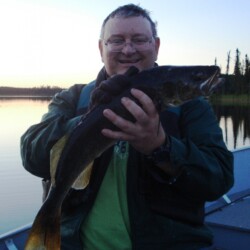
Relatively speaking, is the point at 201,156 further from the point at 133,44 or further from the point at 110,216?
the point at 133,44

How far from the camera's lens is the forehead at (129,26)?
137 inches

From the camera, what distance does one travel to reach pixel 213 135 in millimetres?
3180

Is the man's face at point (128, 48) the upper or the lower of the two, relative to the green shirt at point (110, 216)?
upper

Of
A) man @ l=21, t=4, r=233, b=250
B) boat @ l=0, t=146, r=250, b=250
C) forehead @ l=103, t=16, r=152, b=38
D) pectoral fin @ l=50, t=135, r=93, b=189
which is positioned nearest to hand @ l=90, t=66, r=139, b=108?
man @ l=21, t=4, r=233, b=250

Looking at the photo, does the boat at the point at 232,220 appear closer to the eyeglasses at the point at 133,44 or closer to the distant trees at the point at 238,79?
the eyeglasses at the point at 133,44

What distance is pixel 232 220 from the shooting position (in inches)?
239

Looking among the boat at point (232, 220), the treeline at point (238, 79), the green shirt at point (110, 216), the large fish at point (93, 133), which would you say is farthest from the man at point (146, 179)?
the treeline at point (238, 79)

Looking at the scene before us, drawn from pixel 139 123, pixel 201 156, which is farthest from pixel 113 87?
pixel 201 156

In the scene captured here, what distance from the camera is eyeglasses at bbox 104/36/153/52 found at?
3471mm

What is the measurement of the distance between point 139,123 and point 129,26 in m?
1.11

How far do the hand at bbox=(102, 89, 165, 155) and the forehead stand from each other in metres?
0.93

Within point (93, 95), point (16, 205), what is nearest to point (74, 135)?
point (93, 95)

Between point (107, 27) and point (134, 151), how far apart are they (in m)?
1.11

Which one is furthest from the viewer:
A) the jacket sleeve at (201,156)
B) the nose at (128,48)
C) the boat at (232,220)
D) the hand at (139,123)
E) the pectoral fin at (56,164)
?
the boat at (232,220)
